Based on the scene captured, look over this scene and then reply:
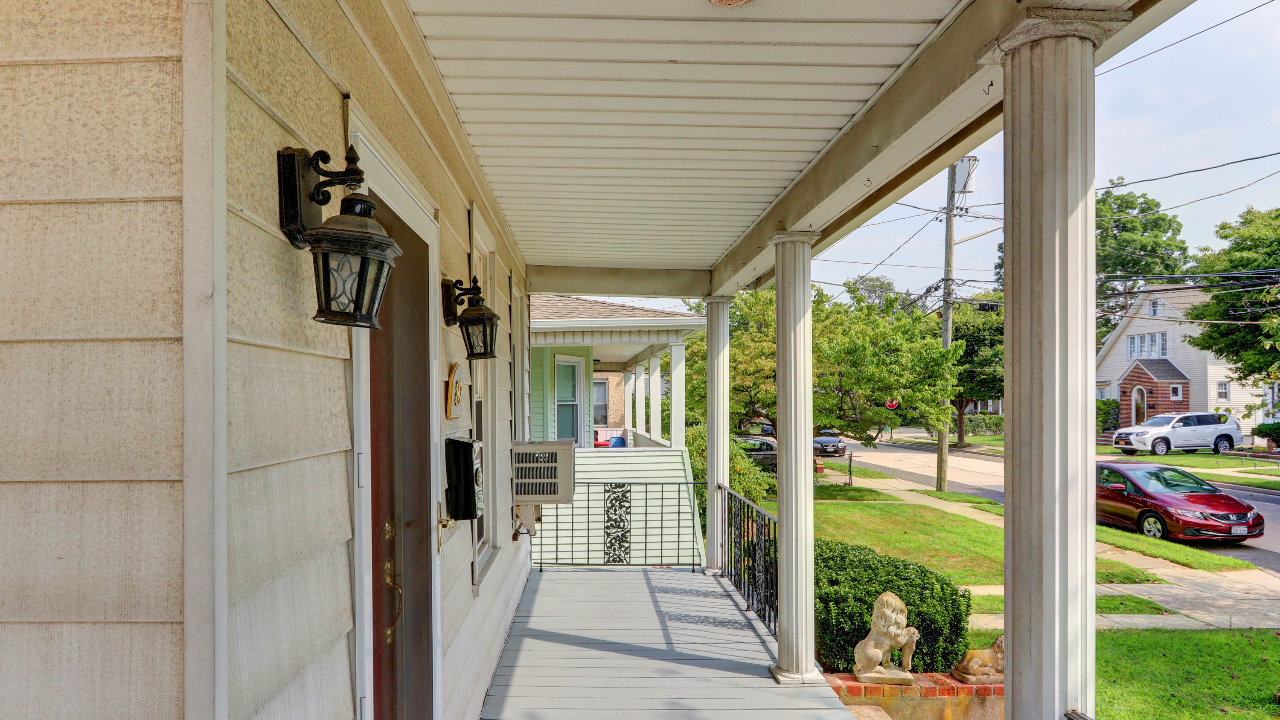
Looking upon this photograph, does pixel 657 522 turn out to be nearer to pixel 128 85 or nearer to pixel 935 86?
pixel 935 86

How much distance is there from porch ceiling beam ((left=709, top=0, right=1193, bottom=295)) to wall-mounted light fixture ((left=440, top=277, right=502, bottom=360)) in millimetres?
1649

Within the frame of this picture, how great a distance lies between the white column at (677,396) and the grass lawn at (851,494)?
4.25 m

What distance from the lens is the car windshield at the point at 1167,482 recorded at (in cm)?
970

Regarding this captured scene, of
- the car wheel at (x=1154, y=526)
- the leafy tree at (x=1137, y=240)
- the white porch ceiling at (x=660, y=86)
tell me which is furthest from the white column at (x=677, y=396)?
the leafy tree at (x=1137, y=240)

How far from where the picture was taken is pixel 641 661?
4.19m

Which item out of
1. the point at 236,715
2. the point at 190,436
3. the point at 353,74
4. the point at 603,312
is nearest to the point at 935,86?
the point at 353,74

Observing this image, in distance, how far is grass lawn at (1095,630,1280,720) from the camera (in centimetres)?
480

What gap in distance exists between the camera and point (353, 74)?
1.64m

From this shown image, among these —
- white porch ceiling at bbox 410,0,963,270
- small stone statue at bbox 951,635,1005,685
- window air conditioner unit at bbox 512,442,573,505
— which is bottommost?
small stone statue at bbox 951,635,1005,685

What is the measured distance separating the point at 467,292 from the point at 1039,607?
7.47ft

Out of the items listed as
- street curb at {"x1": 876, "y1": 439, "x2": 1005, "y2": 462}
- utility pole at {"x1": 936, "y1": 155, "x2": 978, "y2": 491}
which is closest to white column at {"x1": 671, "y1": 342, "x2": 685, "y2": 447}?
utility pole at {"x1": 936, "y1": 155, "x2": 978, "y2": 491}

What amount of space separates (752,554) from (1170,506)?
745cm

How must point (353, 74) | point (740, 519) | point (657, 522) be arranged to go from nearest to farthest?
point (353, 74) → point (740, 519) → point (657, 522)

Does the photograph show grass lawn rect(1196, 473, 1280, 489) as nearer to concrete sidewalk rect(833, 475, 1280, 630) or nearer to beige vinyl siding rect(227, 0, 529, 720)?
concrete sidewalk rect(833, 475, 1280, 630)
